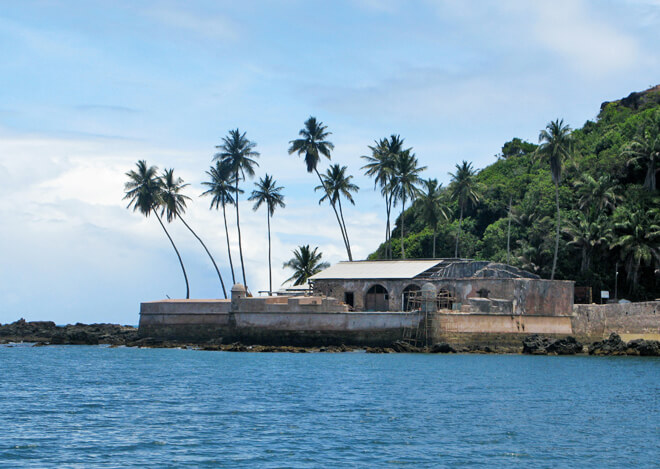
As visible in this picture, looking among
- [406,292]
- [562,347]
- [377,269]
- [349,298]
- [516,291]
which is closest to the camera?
[562,347]

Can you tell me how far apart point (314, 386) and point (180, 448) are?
14.1m

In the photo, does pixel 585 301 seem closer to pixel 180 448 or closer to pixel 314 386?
pixel 314 386

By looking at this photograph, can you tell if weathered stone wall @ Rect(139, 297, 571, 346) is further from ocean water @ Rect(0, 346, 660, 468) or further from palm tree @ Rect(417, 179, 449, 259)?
palm tree @ Rect(417, 179, 449, 259)

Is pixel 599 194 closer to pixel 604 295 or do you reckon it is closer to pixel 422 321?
pixel 604 295

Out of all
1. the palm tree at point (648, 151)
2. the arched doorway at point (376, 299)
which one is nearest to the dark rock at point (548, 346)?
the arched doorway at point (376, 299)

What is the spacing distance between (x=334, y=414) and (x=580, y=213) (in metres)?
45.1

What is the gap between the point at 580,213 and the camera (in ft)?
225

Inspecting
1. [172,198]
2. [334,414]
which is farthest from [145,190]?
[334,414]

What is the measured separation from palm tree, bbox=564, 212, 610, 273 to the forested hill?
79 mm

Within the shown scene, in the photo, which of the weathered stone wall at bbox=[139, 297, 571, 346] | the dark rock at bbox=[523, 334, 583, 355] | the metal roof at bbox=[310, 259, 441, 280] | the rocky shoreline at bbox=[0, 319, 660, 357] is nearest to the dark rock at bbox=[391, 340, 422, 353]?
the rocky shoreline at bbox=[0, 319, 660, 357]

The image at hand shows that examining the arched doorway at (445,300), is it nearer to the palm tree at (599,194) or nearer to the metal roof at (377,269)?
the metal roof at (377,269)

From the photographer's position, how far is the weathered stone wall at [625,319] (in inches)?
2261

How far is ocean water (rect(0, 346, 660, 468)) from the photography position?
73.4ft

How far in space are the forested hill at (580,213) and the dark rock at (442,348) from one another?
17.9m
